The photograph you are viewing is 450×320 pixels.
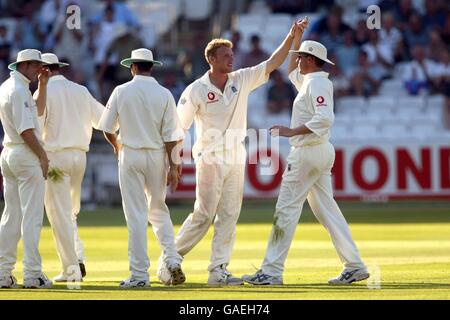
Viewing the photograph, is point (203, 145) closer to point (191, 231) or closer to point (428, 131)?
point (191, 231)

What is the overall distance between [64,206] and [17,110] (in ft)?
3.81

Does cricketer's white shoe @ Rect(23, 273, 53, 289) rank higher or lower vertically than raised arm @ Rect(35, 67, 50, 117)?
lower

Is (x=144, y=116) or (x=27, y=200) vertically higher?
(x=144, y=116)

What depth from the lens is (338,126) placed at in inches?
993

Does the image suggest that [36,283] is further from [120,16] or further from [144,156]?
[120,16]

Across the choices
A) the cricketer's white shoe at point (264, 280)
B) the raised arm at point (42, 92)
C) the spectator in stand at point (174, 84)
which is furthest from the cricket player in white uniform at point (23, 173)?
the spectator in stand at point (174, 84)

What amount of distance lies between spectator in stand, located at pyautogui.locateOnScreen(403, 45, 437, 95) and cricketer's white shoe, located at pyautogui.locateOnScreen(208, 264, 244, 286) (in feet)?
48.5

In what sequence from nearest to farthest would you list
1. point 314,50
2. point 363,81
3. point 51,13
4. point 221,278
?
point 314,50 < point 221,278 < point 363,81 < point 51,13

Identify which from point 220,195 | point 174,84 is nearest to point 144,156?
point 220,195

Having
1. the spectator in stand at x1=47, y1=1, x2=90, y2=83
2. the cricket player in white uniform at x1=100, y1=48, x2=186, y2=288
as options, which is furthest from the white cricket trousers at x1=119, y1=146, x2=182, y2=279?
the spectator in stand at x1=47, y1=1, x2=90, y2=83

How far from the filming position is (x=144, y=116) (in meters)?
11.6

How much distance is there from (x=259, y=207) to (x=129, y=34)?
469 cm

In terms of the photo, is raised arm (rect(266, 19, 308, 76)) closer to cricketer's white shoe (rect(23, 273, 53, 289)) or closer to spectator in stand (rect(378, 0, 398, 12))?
cricketer's white shoe (rect(23, 273, 53, 289))

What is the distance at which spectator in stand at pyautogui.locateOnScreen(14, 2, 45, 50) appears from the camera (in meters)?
26.9
